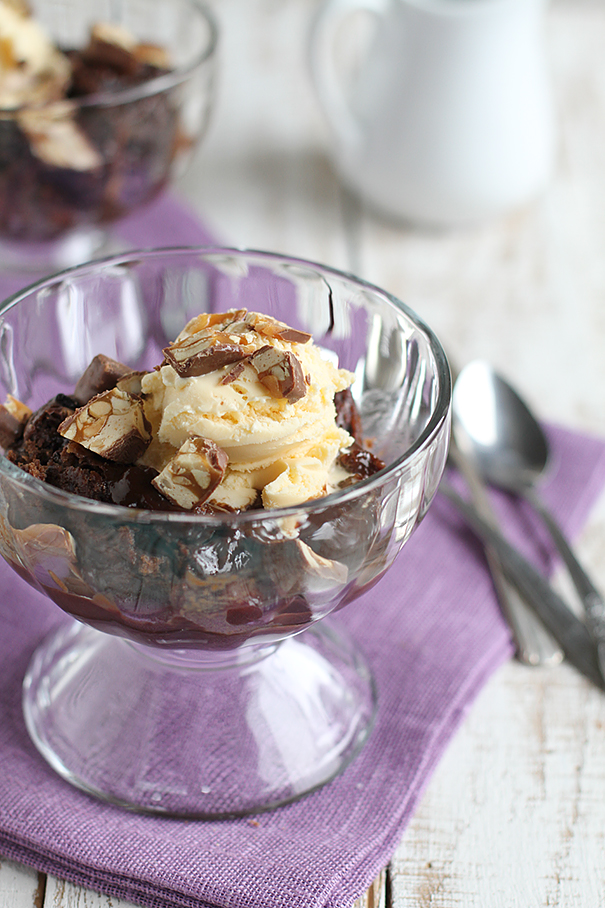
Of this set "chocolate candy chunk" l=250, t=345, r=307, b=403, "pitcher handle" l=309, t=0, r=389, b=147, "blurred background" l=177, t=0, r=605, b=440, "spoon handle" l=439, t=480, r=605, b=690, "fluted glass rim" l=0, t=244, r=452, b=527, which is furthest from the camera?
"pitcher handle" l=309, t=0, r=389, b=147

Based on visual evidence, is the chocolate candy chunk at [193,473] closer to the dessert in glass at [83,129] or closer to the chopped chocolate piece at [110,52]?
the dessert in glass at [83,129]

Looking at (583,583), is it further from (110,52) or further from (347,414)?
(110,52)

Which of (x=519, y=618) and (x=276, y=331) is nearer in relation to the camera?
(x=276, y=331)

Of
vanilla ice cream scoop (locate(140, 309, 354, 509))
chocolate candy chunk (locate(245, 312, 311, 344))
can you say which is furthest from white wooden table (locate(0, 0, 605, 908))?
chocolate candy chunk (locate(245, 312, 311, 344))

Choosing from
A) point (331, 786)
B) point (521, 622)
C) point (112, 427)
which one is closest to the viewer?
point (112, 427)

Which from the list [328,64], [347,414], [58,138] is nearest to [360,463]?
[347,414]

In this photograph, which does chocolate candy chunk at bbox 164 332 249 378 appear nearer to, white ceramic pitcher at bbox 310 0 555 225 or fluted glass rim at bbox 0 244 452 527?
fluted glass rim at bbox 0 244 452 527

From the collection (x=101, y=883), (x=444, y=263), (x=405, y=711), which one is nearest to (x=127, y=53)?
(x=444, y=263)
